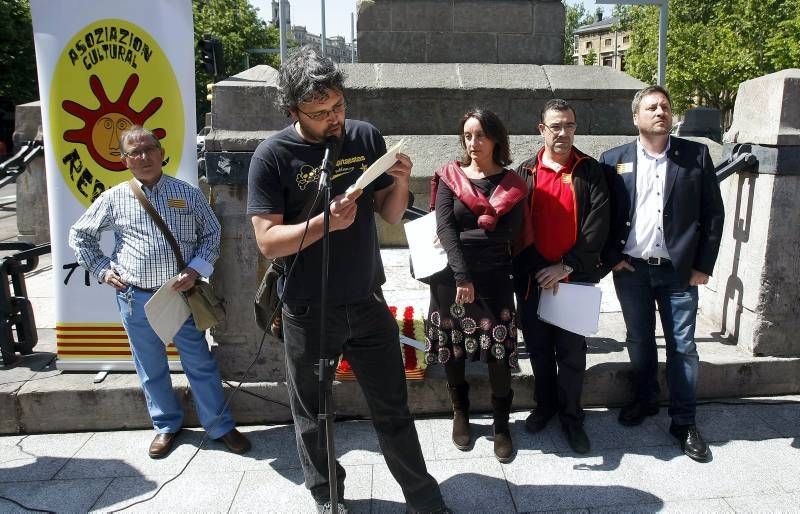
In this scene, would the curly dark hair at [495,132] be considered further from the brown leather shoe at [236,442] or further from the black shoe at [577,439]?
the brown leather shoe at [236,442]

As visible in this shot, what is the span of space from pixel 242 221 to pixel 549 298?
69.6 inches

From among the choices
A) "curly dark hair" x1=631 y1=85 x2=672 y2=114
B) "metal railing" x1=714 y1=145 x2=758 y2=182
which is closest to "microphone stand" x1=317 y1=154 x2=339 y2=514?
"curly dark hair" x1=631 y1=85 x2=672 y2=114

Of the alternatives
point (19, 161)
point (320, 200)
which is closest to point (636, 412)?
point (320, 200)

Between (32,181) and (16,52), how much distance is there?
18.8 meters

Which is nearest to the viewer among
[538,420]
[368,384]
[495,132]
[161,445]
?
[368,384]

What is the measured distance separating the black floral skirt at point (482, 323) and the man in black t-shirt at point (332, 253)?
582 millimetres

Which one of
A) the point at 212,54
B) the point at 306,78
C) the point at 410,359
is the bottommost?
the point at 410,359

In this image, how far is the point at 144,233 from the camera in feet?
10.8

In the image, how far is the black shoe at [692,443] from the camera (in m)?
3.25

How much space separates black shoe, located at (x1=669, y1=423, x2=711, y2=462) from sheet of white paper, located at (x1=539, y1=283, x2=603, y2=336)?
0.78 m

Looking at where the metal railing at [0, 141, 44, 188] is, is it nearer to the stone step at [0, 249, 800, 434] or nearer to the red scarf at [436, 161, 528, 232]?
the stone step at [0, 249, 800, 434]

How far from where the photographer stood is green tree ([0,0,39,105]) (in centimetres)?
2256

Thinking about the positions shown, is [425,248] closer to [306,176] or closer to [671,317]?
[306,176]

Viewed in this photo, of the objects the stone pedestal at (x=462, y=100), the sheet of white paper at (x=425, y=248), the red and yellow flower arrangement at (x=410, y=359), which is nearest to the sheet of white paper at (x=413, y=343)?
the red and yellow flower arrangement at (x=410, y=359)
